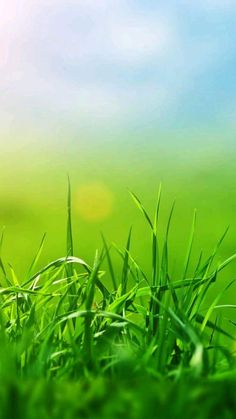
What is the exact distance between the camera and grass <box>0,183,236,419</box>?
930 mm

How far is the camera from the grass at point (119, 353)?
930 mm

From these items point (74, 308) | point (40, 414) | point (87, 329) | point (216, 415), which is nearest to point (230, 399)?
point (216, 415)

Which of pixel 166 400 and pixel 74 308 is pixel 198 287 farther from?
pixel 166 400

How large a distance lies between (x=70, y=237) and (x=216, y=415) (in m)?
0.88

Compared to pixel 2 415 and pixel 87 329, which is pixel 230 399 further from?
pixel 87 329

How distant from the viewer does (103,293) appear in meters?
1.73

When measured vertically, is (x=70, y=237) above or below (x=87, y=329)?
above

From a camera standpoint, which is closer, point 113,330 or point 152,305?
point 113,330

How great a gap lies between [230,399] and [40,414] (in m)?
0.28

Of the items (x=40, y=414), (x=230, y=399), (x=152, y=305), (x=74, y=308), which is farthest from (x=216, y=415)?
(x=74, y=308)

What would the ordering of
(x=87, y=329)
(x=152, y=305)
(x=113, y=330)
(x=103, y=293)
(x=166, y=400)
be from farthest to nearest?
1. (x=103, y=293)
2. (x=152, y=305)
3. (x=113, y=330)
4. (x=87, y=329)
5. (x=166, y=400)

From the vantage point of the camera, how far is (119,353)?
1.16 metres

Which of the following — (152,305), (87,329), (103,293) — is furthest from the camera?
(103,293)

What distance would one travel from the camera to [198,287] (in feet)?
5.41
